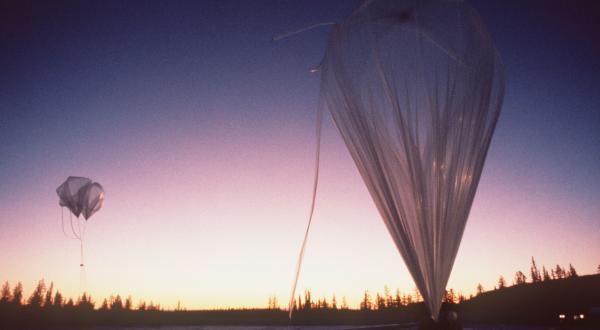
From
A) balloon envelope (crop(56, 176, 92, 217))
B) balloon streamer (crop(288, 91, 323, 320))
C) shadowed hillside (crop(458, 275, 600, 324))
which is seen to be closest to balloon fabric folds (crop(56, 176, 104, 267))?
balloon envelope (crop(56, 176, 92, 217))

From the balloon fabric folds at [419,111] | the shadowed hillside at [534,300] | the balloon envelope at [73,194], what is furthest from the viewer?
the shadowed hillside at [534,300]

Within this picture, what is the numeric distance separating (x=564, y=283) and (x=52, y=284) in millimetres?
127764

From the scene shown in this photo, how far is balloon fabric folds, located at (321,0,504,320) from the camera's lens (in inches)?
134

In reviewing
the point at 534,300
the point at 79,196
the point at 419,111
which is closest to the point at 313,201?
the point at 419,111

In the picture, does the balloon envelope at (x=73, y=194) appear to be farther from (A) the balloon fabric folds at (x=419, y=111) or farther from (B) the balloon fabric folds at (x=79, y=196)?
(A) the balloon fabric folds at (x=419, y=111)

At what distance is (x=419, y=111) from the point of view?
3.65 meters

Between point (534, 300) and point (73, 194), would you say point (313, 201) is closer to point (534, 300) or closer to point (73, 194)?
point (73, 194)

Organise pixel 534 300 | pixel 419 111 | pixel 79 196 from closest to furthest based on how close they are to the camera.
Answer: pixel 419 111 < pixel 79 196 < pixel 534 300

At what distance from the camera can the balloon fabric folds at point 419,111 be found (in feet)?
11.2

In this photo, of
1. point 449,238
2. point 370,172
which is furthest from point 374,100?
point 449,238

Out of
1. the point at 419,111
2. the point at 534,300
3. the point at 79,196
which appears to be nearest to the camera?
the point at 419,111

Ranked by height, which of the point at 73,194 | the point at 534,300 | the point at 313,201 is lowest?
the point at 534,300

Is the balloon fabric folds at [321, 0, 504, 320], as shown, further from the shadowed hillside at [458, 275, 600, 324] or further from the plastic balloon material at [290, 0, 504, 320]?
the shadowed hillside at [458, 275, 600, 324]

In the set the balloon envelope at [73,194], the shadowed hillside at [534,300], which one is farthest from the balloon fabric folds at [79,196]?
the shadowed hillside at [534,300]
